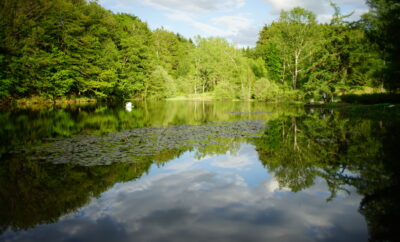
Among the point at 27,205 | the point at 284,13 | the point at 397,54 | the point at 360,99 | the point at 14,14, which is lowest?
the point at 27,205

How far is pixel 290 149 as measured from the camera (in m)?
12.7

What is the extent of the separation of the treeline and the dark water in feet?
73.3

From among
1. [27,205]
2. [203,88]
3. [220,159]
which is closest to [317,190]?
[220,159]

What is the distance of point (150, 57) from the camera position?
217ft

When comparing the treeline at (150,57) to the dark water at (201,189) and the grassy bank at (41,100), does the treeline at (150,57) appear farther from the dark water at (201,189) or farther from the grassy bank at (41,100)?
→ the dark water at (201,189)

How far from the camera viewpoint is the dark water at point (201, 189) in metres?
5.86

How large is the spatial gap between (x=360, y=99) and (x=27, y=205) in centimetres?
3806

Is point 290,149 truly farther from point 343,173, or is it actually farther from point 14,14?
point 14,14

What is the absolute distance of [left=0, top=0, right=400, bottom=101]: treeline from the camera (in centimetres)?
3522

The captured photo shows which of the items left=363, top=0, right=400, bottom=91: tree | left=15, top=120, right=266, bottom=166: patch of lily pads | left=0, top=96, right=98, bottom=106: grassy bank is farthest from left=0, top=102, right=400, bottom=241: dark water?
left=0, top=96, right=98, bottom=106: grassy bank

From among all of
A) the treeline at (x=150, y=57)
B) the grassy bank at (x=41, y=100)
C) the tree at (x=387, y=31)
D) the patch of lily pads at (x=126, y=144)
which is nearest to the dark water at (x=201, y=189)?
the patch of lily pads at (x=126, y=144)

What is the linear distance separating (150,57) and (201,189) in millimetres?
61184

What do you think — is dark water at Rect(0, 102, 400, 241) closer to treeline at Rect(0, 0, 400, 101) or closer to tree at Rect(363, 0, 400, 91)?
tree at Rect(363, 0, 400, 91)

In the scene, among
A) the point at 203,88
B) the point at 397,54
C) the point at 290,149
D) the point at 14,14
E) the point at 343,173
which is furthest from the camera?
the point at 203,88
